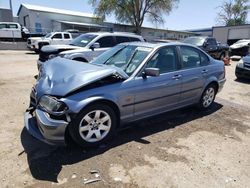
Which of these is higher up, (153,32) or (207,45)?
(153,32)

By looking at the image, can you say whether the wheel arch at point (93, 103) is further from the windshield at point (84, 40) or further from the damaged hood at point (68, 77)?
the windshield at point (84, 40)

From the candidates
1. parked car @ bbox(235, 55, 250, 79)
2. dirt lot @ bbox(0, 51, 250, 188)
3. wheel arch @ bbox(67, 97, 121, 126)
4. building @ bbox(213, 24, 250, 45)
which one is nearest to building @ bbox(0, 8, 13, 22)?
building @ bbox(213, 24, 250, 45)

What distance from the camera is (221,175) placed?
3.20 m

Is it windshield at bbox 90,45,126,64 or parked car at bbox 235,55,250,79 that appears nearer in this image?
windshield at bbox 90,45,126,64

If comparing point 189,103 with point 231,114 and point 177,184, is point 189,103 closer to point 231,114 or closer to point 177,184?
point 231,114

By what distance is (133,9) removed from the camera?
4019cm

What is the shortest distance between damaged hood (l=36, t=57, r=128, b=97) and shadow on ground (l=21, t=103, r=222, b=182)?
0.87 m

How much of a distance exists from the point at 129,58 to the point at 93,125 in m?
1.52

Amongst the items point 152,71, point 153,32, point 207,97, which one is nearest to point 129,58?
point 152,71

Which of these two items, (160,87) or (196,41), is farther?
(196,41)

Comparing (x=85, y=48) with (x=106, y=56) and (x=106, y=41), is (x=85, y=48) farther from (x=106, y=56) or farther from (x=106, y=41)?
(x=106, y=56)

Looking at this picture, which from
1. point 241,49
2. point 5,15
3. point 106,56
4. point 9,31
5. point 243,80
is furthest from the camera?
point 5,15

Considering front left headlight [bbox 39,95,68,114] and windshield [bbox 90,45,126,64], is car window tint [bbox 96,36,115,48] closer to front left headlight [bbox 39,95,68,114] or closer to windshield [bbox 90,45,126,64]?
windshield [bbox 90,45,126,64]

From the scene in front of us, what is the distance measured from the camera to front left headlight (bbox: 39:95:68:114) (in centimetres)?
332
